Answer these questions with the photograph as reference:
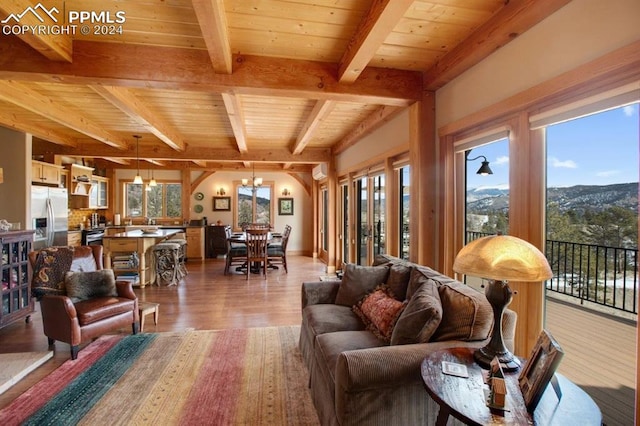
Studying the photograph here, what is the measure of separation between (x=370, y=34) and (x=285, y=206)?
7.25 meters

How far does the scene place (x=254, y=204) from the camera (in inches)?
347

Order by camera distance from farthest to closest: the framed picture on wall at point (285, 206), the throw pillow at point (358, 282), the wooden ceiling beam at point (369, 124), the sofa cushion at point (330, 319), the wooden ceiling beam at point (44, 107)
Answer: the framed picture on wall at point (285, 206), the wooden ceiling beam at point (369, 124), the wooden ceiling beam at point (44, 107), the throw pillow at point (358, 282), the sofa cushion at point (330, 319)

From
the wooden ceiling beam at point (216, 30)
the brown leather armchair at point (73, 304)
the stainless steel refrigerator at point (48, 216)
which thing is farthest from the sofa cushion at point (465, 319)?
the stainless steel refrigerator at point (48, 216)

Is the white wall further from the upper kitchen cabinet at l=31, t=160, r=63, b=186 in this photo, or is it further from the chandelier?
the upper kitchen cabinet at l=31, t=160, r=63, b=186

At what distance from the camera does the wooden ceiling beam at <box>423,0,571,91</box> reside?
1685 mm

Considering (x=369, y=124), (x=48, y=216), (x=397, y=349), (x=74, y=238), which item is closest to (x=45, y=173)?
(x=48, y=216)

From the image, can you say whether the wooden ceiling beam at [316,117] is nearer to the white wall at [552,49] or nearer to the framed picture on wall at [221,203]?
the white wall at [552,49]

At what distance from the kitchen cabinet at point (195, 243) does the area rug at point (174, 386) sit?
5.01 meters

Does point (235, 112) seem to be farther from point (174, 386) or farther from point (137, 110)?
point (174, 386)

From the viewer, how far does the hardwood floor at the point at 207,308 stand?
280 centimetres

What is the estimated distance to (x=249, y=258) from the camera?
565 centimetres

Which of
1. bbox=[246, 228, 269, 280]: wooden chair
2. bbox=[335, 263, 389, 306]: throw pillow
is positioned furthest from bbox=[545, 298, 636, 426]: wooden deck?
bbox=[246, 228, 269, 280]: wooden chair

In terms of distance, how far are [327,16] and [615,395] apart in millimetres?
2927

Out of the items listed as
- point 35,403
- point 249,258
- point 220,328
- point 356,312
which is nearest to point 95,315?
point 35,403
